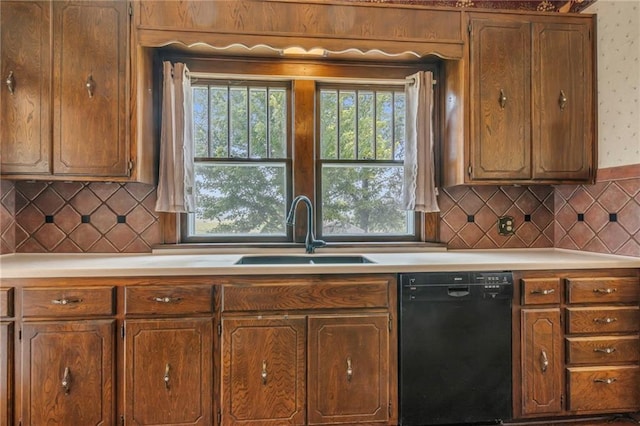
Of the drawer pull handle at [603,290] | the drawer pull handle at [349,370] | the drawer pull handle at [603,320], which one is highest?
the drawer pull handle at [603,290]

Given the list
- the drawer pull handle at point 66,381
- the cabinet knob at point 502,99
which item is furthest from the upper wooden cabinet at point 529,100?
the drawer pull handle at point 66,381

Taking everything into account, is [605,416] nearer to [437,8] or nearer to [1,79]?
[437,8]

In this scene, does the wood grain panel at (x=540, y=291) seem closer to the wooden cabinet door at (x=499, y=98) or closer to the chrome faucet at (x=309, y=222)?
the wooden cabinet door at (x=499, y=98)

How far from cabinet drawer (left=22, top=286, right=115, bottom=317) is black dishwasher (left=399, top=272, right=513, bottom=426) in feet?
4.90

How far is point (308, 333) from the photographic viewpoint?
6.06ft

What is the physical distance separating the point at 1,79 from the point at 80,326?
4.78 ft

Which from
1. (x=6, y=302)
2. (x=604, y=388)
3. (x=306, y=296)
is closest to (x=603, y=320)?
(x=604, y=388)

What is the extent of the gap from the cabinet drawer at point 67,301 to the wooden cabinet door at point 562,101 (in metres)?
2.62

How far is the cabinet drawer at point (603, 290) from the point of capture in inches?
78.4

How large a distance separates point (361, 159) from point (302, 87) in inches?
26.0

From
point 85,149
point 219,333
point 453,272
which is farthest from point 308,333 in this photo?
point 85,149

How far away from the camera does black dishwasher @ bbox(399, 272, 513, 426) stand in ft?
6.18

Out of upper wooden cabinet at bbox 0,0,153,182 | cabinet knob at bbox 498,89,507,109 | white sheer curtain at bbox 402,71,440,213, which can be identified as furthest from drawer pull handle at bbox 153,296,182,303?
cabinet knob at bbox 498,89,507,109

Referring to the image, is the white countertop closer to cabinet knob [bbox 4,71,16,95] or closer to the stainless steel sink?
the stainless steel sink
